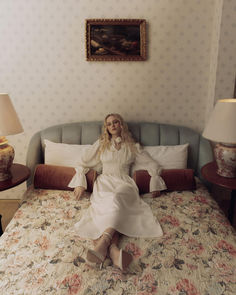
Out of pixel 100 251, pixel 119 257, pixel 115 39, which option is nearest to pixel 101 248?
pixel 100 251

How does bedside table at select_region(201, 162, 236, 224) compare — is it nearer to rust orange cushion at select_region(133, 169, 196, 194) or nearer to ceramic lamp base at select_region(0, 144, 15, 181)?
rust orange cushion at select_region(133, 169, 196, 194)

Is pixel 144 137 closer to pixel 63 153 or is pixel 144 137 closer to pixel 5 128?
pixel 63 153

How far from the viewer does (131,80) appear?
2686 millimetres

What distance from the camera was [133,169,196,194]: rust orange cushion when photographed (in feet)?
7.21

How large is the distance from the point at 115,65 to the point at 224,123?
128 centimetres

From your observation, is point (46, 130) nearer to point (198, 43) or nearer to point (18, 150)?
point (18, 150)

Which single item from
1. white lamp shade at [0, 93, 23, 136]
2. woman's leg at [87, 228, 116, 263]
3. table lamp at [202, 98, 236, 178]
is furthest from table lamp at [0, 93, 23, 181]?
table lamp at [202, 98, 236, 178]

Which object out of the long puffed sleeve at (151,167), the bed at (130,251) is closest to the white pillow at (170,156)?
the long puffed sleeve at (151,167)

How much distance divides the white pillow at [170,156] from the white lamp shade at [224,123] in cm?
50

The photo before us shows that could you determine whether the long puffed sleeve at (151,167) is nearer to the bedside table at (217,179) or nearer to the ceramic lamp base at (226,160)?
the bedside table at (217,179)

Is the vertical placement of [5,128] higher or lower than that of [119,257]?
higher

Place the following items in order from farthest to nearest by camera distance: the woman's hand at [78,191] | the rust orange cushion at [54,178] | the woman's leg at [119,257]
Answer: the rust orange cushion at [54,178] → the woman's hand at [78,191] → the woman's leg at [119,257]

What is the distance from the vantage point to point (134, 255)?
1483 mm

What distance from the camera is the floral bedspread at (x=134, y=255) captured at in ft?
4.10
